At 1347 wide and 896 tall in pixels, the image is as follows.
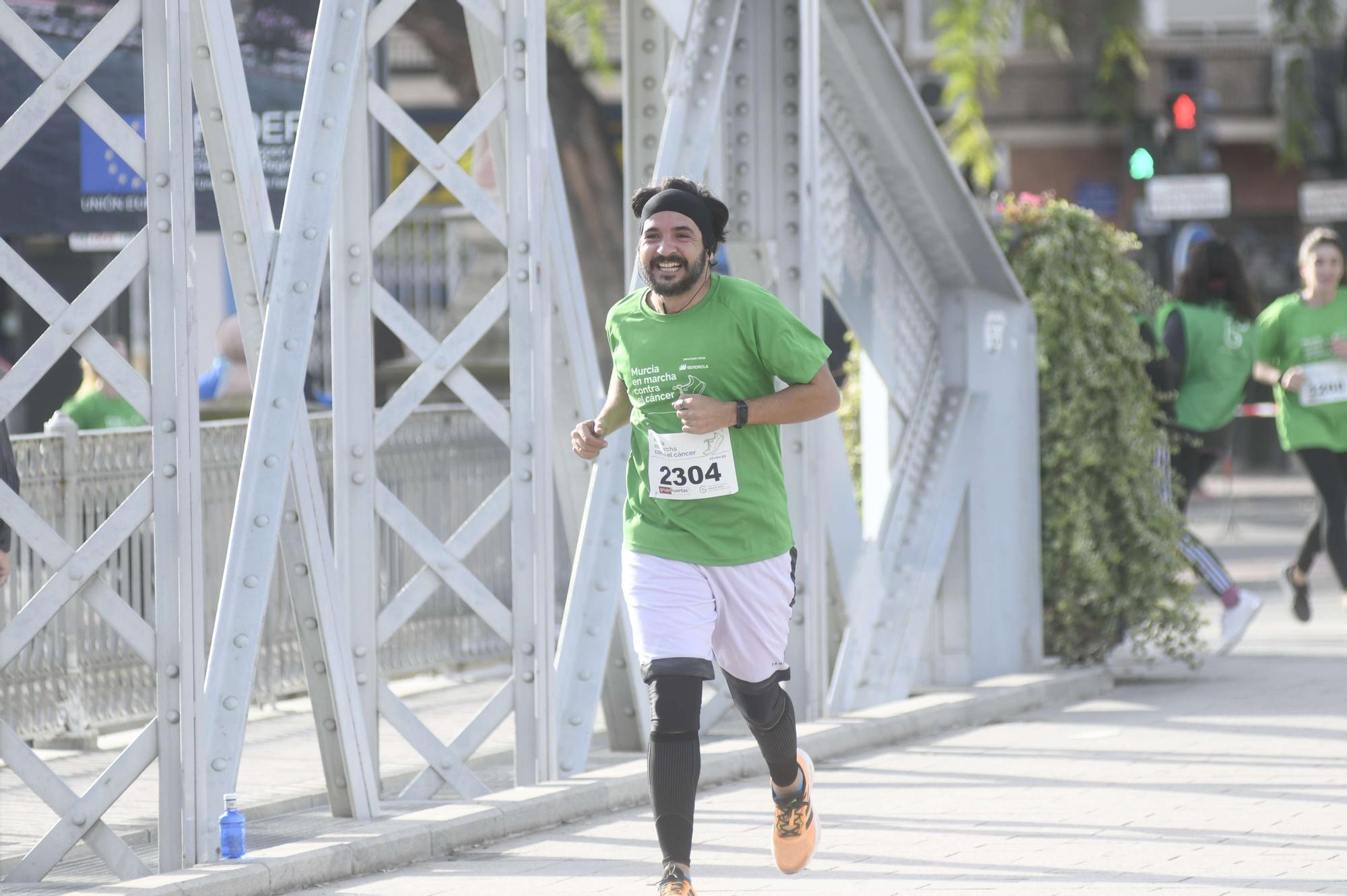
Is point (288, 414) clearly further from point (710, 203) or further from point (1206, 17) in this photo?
point (1206, 17)

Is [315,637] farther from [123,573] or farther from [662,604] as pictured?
[123,573]

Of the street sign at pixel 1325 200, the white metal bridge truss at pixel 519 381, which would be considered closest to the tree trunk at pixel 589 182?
the white metal bridge truss at pixel 519 381

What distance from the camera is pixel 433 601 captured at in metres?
10.6

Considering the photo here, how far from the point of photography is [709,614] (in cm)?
564

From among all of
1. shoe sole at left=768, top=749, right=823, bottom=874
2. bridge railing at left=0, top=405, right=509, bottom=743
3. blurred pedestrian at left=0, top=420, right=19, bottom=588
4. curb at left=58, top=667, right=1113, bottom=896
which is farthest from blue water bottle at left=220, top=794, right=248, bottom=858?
shoe sole at left=768, top=749, right=823, bottom=874

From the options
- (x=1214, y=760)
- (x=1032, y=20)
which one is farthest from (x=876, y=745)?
(x=1032, y=20)

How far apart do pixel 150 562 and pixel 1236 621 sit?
16.6 feet

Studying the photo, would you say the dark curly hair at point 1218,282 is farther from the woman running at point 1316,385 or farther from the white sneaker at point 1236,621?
the white sneaker at point 1236,621

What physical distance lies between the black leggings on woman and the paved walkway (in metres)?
1.79

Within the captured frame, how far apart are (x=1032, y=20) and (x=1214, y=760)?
38.8 ft

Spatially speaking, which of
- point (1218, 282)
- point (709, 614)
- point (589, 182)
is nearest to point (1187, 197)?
point (589, 182)

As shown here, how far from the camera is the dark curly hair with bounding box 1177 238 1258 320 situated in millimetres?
10977

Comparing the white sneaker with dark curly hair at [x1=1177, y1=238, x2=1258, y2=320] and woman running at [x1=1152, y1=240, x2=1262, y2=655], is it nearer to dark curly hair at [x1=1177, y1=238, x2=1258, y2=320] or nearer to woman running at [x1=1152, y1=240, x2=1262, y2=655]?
woman running at [x1=1152, y1=240, x2=1262, y2=655]

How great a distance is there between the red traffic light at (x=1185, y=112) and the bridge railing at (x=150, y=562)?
949cm
